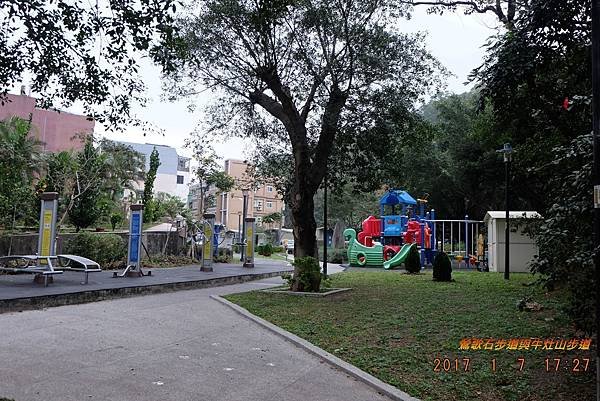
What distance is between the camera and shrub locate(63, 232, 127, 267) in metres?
18.5

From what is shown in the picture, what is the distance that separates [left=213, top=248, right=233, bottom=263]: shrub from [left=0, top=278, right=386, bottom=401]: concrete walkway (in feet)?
55.8

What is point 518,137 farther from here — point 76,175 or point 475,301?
point 76,175

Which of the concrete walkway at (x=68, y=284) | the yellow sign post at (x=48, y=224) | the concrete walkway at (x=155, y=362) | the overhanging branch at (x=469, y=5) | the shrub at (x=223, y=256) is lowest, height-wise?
the concrete walkway at (x=155, y=362)

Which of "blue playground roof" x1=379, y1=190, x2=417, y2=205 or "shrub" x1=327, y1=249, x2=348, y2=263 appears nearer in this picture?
"blue playground roof" x1=379, y1=190, x2=417, y2=205

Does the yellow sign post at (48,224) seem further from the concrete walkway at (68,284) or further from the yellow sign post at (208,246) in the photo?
the yellow sign post at (208,246)

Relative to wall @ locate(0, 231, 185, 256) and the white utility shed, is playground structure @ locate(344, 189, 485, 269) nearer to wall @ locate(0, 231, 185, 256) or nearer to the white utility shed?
the white utility shed

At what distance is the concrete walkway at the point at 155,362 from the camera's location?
4883 mm

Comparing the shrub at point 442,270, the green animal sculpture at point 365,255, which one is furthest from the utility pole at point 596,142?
the green animal sculpture at point 365,255

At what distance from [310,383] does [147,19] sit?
4.03 meters

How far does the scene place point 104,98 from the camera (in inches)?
223

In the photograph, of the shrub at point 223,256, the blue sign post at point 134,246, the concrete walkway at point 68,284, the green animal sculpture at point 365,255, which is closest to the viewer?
the concrete walkway at point 68,284

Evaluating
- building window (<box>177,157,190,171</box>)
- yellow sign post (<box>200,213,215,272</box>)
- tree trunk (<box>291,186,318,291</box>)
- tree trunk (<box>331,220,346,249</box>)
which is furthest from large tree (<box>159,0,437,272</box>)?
building window (<box>177,157,190,171</box>)

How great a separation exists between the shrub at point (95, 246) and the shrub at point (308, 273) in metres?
9.10

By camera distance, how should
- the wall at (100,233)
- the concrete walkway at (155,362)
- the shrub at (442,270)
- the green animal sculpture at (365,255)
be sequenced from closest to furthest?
the concrete walkway at (155,362) < the shrub at (442,270) < the wall at (100,233) < the green animal sculpture at (365,255)
